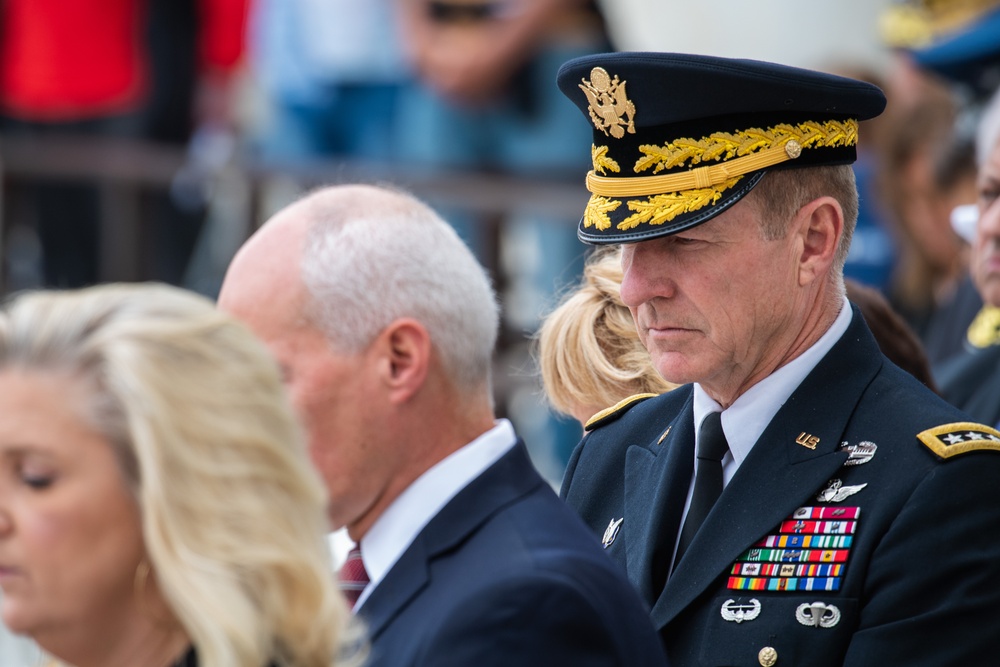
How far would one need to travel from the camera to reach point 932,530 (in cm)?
250

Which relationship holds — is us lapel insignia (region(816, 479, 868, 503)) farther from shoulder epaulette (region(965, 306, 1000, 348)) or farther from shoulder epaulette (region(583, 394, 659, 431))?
shoulder epaulette (region(965, 306, 1000, 348))

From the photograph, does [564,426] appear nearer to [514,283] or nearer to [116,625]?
[514,283]

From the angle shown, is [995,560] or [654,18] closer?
[995,560]

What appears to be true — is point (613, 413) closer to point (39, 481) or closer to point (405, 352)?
point (405, 352)

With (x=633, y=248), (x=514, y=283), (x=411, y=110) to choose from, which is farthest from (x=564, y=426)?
(x=633, y=248)

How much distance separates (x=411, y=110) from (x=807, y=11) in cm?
182

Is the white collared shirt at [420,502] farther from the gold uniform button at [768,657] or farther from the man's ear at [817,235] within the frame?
the man's ear at [817,235]

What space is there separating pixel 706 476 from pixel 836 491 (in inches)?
10.0

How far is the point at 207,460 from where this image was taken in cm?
194

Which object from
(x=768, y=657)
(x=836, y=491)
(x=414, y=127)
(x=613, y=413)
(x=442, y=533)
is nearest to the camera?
(x=442, y=533)

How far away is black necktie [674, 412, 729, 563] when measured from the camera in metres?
2.80

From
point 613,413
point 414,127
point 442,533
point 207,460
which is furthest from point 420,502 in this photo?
point 414,127

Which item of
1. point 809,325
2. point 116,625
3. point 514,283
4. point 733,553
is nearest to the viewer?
point 116,625

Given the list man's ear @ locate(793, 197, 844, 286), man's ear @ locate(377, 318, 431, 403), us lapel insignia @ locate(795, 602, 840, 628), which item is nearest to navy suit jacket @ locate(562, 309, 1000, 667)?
us lapel insignia @ locate(795, 602, 840, 628)
